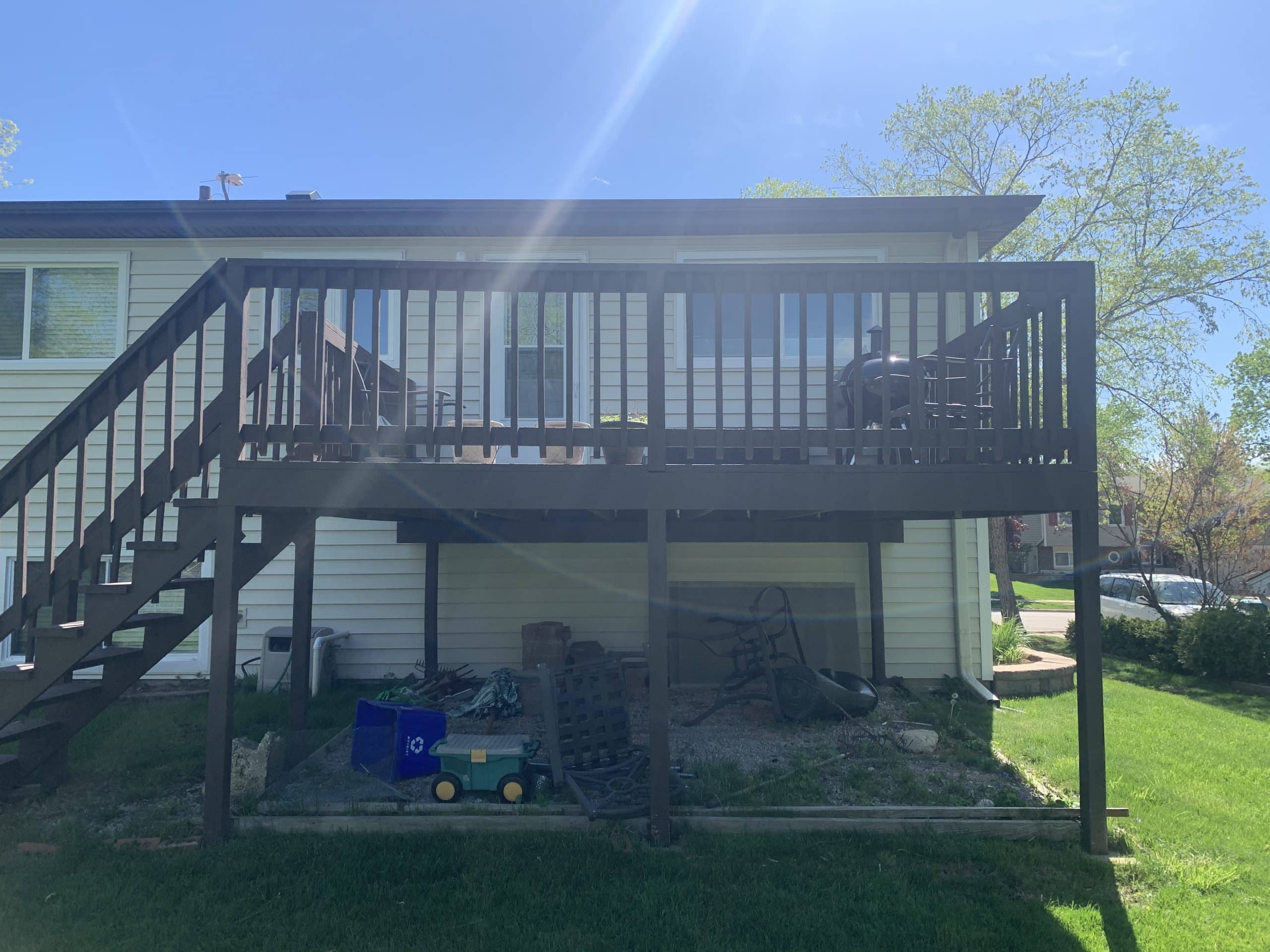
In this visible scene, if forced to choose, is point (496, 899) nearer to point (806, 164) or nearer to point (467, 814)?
point (467, 814)

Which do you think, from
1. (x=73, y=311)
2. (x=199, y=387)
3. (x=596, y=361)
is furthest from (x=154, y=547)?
(x=73, y=311)

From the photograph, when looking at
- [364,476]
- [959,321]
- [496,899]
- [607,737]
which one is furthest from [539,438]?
[959,321]

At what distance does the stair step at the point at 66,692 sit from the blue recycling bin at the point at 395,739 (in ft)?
4.70

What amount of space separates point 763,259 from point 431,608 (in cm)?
464

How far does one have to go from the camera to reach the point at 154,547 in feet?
13.3

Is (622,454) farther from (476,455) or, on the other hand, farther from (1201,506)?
(1201,506)

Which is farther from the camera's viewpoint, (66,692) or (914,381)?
(66,692)

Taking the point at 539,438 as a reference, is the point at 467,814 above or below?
below

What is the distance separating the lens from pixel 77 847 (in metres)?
3.77

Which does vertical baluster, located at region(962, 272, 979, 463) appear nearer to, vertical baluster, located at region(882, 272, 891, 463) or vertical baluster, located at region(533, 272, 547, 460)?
vertical baluster, located at region(882, 272, 891, 463)

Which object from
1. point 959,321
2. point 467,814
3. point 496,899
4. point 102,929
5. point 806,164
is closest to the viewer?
point 102,929

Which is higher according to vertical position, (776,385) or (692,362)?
(692,362)

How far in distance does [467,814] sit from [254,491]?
198cm

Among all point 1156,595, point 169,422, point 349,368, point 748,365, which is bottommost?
point 1156,595
